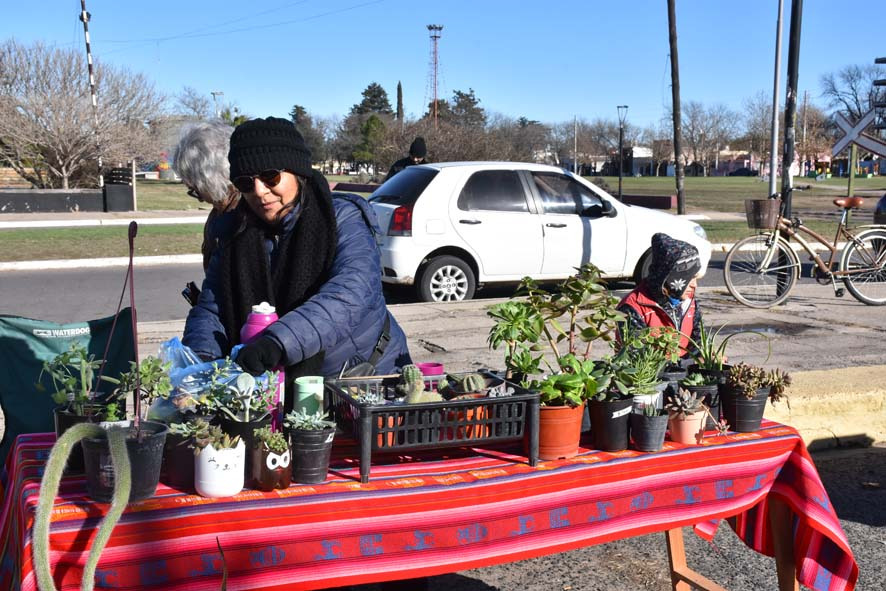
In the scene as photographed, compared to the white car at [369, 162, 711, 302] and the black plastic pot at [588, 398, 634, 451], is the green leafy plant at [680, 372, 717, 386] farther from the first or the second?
the white car at [369, 162, 711, 302]

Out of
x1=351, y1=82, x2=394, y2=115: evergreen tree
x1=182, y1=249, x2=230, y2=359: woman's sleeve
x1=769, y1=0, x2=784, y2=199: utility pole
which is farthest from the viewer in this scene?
x1=351, y1=82, x2=394, y2=115: evergreen tree

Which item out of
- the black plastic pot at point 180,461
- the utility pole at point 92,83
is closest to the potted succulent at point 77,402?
the black plastic pot at point 180,461

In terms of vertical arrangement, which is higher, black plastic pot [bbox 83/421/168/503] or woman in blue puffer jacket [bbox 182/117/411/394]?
woman in blue puffer jacket [bbox 182/117/411/394]

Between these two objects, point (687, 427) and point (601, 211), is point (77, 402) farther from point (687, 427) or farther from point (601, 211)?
point (601, 211)

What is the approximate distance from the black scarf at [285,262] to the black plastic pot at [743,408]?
51.7 inches

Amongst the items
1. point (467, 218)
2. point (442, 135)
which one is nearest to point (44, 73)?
point (442, 135)

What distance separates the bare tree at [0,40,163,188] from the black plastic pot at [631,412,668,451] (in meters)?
33.3

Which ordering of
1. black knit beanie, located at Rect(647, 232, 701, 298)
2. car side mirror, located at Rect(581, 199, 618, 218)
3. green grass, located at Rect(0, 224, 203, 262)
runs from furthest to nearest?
green grass, located at Rect(0, 224, 203, 262)
car side mirror, located at Rect(581, 199, 618, 218)
black knit beanie, located at Rect(647, 232, 701, 298)

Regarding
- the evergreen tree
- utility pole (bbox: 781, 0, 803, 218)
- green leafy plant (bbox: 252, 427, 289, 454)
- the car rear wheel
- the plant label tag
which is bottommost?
the car rear wheel

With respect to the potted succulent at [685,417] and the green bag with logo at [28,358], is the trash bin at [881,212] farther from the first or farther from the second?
the green bag with logo at [28,358]

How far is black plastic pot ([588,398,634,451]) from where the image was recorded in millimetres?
2709

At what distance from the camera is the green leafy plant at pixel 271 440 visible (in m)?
2.30

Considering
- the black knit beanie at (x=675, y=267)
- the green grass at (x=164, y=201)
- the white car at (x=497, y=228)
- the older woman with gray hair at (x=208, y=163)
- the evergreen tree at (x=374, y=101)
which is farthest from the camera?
the evergreen tree at (x=374, y=101)

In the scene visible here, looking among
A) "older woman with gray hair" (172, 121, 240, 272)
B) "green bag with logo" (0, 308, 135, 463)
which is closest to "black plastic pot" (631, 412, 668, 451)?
"older woman with gray hair" (172, 121, 240, 272)
